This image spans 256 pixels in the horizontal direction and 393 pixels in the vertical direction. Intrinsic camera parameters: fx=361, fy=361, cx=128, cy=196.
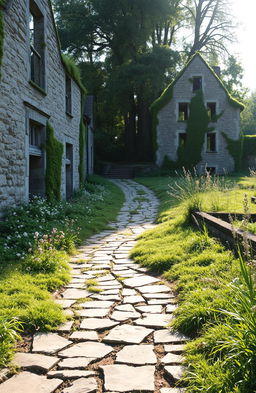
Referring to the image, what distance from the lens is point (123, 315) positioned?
371cm

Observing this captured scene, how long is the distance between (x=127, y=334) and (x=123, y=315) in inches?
16.4

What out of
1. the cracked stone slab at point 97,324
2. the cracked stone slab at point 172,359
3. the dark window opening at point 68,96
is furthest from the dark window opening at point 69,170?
the cracked stone slab at point 172,359

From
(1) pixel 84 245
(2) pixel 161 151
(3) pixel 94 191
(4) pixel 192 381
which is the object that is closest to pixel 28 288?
(4) pixel 192 381

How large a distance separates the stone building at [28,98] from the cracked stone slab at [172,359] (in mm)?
4642

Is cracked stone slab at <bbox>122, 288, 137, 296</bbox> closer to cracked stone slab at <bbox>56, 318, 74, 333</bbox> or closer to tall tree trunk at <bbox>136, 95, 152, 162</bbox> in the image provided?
cracked stone slab at <bbox>56, 318, 74, 333</bbox>

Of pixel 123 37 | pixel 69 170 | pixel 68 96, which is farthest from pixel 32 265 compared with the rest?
pixel 123 37

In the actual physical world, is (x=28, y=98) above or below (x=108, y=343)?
above

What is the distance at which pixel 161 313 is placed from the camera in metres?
3.75

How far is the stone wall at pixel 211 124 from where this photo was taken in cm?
2614

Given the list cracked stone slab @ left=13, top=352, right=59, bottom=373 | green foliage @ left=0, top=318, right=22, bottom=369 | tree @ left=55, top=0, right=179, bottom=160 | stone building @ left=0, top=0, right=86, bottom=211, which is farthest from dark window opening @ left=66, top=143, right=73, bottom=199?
tree @ left=55, top=0, right=179, bottom=160

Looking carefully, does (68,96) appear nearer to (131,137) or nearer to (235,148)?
(235,148)

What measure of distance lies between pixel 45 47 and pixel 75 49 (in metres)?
23.6

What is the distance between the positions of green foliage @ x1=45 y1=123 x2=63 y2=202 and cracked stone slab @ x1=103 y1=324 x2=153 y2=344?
21.3 feet

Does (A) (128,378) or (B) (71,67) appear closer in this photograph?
(A) (128,378)
